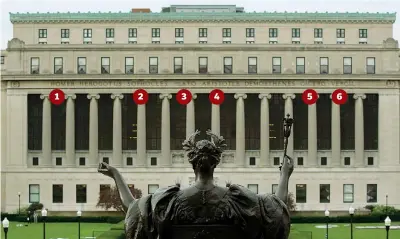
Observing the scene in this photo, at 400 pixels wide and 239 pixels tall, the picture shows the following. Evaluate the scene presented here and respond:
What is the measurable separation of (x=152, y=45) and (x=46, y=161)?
14662 millimetres

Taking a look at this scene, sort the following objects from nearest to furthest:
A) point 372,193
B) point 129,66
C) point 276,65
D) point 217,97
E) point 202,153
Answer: point 202,153, point 217,97, point 372,193, point 276,65, point 129,66

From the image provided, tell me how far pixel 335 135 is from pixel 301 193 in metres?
6.21

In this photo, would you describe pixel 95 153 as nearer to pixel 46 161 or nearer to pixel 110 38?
pixel 46 161

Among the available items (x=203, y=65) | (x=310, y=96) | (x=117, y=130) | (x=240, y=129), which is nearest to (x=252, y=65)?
(x=203, y=65)

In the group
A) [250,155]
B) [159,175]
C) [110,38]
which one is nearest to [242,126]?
[250,155]

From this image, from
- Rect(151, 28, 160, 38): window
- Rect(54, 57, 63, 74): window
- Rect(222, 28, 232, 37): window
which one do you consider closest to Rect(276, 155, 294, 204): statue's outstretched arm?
Rect(54, 57, 63, 74): window

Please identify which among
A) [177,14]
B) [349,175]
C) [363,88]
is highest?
[177,14]

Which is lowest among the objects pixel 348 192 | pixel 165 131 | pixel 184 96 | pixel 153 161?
pixel 348 192

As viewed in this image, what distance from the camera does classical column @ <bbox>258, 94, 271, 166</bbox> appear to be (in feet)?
295

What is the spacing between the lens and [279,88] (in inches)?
3558

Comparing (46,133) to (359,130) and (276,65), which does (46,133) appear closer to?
(276,65)

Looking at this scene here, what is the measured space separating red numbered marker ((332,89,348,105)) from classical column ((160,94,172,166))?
1506 cm

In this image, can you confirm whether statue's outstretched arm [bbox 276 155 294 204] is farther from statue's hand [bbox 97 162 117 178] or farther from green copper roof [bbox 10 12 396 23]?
green copper roof [bbox 10 12 396 23]

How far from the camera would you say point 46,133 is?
9000 centimetres
